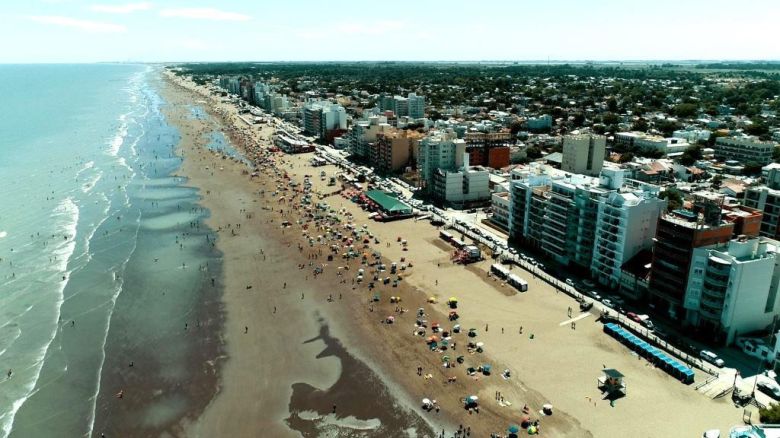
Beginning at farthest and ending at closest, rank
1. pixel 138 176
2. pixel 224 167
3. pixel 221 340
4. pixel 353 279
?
pixel 224 167, pixel 138 176, pixel 353 279, pixel 221 340

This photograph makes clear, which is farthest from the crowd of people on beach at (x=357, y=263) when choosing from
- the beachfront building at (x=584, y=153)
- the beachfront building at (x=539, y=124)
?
the beachfront building at (x=539, y=124)

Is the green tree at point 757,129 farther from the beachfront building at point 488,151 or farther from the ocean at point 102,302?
the ocean at point 102,302

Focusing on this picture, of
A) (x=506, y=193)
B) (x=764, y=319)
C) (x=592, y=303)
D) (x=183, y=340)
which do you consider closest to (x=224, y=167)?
(x=506, y=193)

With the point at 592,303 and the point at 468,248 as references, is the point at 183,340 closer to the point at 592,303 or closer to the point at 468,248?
the point at 468,248

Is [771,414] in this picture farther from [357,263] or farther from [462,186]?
[462,186]

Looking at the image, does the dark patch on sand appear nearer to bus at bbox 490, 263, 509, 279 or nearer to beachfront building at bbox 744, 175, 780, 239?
bus at bbox 490, 263, 509, 279
